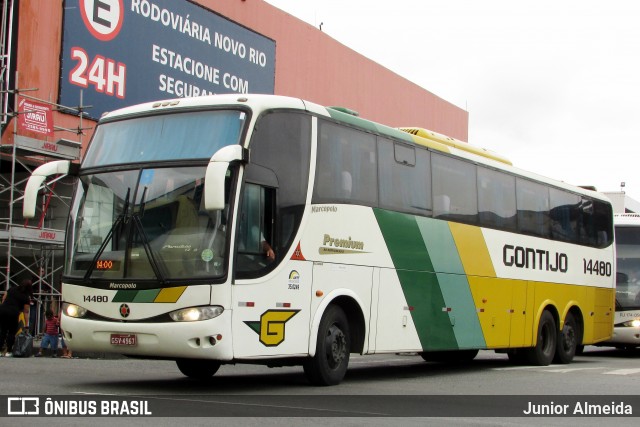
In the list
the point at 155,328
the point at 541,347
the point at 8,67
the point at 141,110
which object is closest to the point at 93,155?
the point at 141,110

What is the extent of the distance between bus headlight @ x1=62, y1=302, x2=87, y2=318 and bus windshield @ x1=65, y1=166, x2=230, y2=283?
365 millimetres

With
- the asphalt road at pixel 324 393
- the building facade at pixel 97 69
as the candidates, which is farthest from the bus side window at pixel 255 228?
the building facade at pixel 97 69

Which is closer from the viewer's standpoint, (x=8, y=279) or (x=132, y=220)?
(x=132, y=220)

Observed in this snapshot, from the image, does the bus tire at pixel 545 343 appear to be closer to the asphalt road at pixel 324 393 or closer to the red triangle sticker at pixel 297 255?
the asphalt road at pixel 324 393

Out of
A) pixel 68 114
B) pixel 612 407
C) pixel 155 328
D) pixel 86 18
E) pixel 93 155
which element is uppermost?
pixel 86 18

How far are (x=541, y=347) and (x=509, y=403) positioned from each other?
7843 millimetres

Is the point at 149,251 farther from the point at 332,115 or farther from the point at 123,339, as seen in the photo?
the point at 332,115

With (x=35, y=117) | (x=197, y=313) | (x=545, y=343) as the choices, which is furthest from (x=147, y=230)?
(x=35, y=117)

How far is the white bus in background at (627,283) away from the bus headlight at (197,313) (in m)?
14.7

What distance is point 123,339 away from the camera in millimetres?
10680

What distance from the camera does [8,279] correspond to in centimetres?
2212

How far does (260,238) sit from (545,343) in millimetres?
9502

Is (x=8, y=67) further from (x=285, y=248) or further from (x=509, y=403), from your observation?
(x=509, y=403)

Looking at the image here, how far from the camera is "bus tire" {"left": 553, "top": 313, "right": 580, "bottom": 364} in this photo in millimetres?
19141
